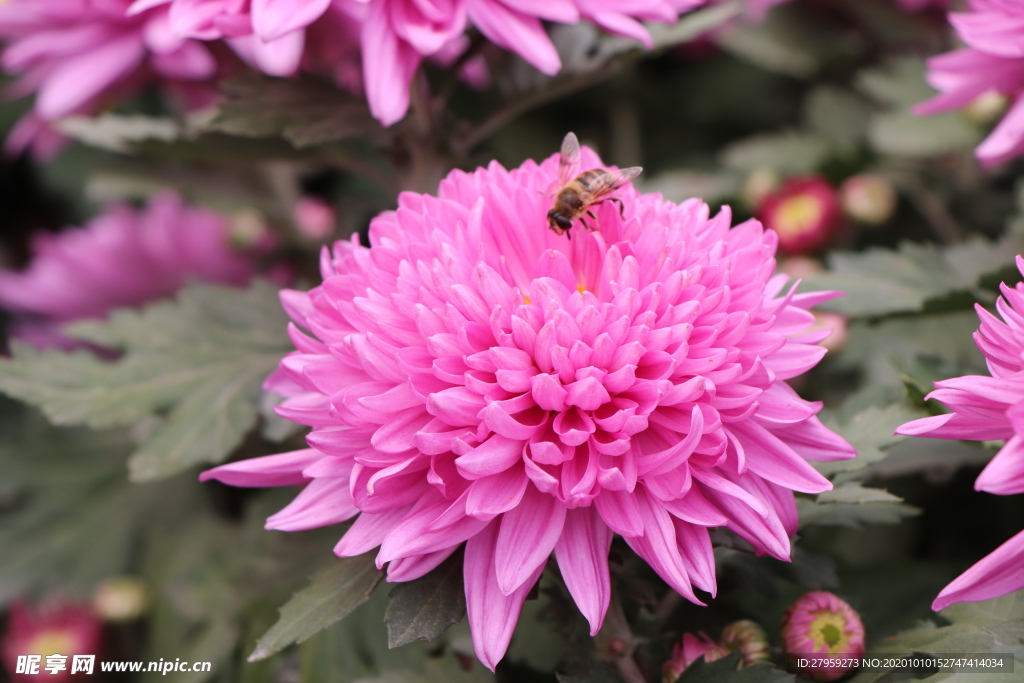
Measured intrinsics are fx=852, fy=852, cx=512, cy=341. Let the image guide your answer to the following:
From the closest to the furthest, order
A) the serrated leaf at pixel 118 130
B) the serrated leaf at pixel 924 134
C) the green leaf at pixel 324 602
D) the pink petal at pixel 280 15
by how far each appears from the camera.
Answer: the green leaf at pixel 324 602 < the pink petal at pixel 280 15 < the serrated leaf at pixel 118 130 < the serrated leaf at pixel 924 134

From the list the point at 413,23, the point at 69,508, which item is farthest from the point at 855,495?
the point at 69,508

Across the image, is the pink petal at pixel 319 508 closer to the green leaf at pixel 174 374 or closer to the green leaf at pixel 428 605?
the green leaf at pixel 428 605

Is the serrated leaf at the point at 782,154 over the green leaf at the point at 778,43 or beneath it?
beneath

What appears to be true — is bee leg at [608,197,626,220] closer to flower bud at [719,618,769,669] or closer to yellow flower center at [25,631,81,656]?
flower bud at [719,618,769,669]

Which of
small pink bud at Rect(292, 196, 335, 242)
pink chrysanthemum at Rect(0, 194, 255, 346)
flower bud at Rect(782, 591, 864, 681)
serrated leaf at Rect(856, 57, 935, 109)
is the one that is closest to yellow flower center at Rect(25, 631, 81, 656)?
pink chrysanthemum at Rect(0, 194, 255, 346)

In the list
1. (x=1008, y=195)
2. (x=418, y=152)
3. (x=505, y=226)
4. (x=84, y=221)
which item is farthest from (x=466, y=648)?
(x=84, y=221)

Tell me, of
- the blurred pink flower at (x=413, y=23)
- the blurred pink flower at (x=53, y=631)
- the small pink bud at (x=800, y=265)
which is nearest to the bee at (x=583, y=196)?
the blurred pink flower at (x=413, y=23)
